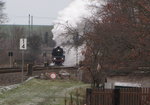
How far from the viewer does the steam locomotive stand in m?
50.9

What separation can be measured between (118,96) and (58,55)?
35519 mm

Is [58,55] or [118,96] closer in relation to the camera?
[118,96]

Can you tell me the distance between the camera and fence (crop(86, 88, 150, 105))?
1602cm

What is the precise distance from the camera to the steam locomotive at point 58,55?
5092cm

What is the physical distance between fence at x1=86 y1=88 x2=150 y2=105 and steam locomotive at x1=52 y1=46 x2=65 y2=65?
3470 cm

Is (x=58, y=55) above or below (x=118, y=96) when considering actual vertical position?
above

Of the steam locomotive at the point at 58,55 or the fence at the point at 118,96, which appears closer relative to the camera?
the fence at the point at 118,96

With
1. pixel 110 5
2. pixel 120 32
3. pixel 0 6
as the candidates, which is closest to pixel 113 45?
pixel 120 32

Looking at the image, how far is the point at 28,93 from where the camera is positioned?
801 inches

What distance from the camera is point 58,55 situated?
2025 inches

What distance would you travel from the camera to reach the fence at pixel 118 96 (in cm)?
1602

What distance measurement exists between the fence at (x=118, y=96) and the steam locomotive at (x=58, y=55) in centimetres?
3470

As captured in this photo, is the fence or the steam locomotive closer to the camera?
the fence

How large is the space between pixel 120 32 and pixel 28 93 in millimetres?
5733
